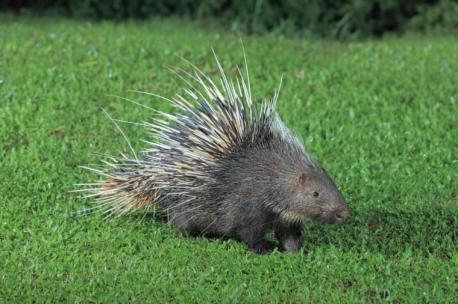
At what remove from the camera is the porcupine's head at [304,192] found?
6555 millimetres

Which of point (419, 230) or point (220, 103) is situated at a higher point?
point (220, 103)

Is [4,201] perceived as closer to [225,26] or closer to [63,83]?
[63,83]

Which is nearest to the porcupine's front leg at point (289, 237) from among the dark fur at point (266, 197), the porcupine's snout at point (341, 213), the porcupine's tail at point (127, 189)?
the dark fur at point (266, 197)

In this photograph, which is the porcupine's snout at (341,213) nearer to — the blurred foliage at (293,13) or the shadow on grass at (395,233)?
the shadow on grass at (395,233)

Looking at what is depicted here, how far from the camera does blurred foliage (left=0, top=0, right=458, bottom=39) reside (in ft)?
45.2

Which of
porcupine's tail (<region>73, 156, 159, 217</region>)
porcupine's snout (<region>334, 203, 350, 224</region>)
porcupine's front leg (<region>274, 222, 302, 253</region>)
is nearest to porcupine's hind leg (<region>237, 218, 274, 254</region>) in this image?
porcupine's front leg (<region>274, 222, 302, 253</region>)

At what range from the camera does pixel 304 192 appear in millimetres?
6613

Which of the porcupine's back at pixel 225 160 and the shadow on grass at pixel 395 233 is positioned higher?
the porcupine's back at pixel 225 160

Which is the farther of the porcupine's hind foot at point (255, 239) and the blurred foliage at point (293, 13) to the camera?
the blurred foliage at point (293, 13)

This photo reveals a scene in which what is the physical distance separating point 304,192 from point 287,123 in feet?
10.5

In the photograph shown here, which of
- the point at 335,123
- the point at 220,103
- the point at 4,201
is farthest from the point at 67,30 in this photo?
the point at 220,103

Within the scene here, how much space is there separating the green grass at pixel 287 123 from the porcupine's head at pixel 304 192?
0.30m

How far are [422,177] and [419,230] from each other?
1.25 m

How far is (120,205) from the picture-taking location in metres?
7.42
